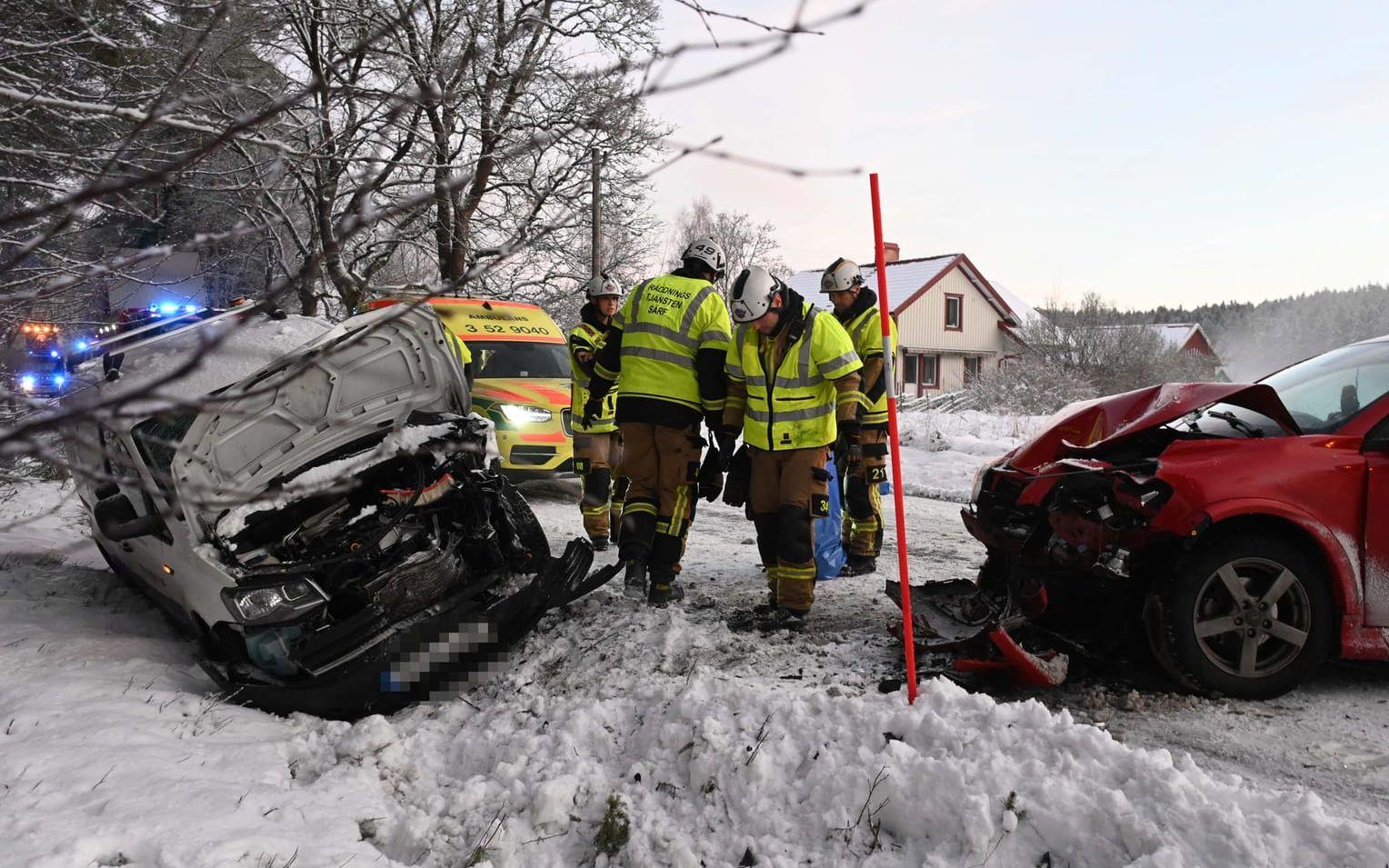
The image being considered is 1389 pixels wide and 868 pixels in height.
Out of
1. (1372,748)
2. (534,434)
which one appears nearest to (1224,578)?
(1372,748)

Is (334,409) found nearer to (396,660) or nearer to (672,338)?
(396,660)

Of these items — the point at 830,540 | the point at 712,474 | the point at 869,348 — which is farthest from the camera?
the point at 869,348

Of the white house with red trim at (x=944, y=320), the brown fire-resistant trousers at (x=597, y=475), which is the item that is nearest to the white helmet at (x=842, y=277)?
the brown fire-resistant trousers at (x=597, y=475)

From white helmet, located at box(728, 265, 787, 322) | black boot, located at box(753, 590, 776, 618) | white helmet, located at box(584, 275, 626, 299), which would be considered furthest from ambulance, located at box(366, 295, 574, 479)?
white helmet, located at box(728, 265, 787, 322)

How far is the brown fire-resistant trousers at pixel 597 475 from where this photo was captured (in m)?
6.82

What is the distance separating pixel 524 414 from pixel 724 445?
416cm

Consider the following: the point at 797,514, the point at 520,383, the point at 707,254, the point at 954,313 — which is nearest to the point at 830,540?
the point at 797,514

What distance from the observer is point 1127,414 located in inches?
169

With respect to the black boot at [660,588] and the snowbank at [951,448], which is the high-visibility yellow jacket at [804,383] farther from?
the snowbank at [951,448]

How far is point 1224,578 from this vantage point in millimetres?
3568

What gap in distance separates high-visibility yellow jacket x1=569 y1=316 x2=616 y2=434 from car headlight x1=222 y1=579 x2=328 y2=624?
300cm

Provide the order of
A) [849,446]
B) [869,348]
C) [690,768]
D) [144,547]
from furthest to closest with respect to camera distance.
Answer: [869,348] → [849,446] → [144,547] → [690,768]

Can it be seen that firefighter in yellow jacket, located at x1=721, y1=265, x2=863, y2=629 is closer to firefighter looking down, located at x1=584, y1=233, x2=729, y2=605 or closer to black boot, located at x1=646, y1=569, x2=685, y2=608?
firefighter looking down, located at x1=584, y1=233, x2=729, y2=605

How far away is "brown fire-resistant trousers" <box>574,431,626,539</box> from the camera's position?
682 centimetres
